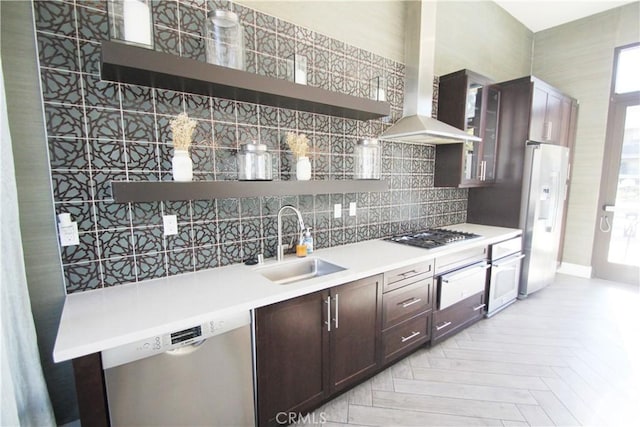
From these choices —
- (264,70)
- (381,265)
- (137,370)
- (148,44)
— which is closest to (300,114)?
(264,70)

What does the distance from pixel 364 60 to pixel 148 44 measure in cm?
173

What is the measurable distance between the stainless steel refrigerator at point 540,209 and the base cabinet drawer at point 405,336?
1.85m

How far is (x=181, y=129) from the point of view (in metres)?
1.55

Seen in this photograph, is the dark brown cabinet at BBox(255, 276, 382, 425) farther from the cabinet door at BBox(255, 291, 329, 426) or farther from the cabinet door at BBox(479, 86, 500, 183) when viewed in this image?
the cabinet door at BBox(479, 86, 500, 183)

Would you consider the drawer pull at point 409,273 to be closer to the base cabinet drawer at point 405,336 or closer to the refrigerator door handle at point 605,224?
the base cabinet drawer at point 405,336

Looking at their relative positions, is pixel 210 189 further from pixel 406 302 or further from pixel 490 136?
pixel 490 136

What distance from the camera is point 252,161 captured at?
1.81 m

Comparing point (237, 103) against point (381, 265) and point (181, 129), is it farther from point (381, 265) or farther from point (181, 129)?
point (381, 265)

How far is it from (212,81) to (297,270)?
1303mm

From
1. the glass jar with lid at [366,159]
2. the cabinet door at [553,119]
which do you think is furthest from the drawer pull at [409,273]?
the cabinet door at [553,119]

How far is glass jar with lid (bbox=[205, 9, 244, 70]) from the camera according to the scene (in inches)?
63.4

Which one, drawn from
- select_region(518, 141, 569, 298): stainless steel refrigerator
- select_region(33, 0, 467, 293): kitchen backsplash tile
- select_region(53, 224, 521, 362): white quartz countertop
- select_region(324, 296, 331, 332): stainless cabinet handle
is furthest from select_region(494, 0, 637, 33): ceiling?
select_region(324, 296, 331, 332): stainless cabinet handle

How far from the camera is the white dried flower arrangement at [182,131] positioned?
154cm

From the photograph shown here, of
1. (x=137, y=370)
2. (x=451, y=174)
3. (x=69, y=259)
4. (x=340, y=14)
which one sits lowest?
(x=137, y=370)
